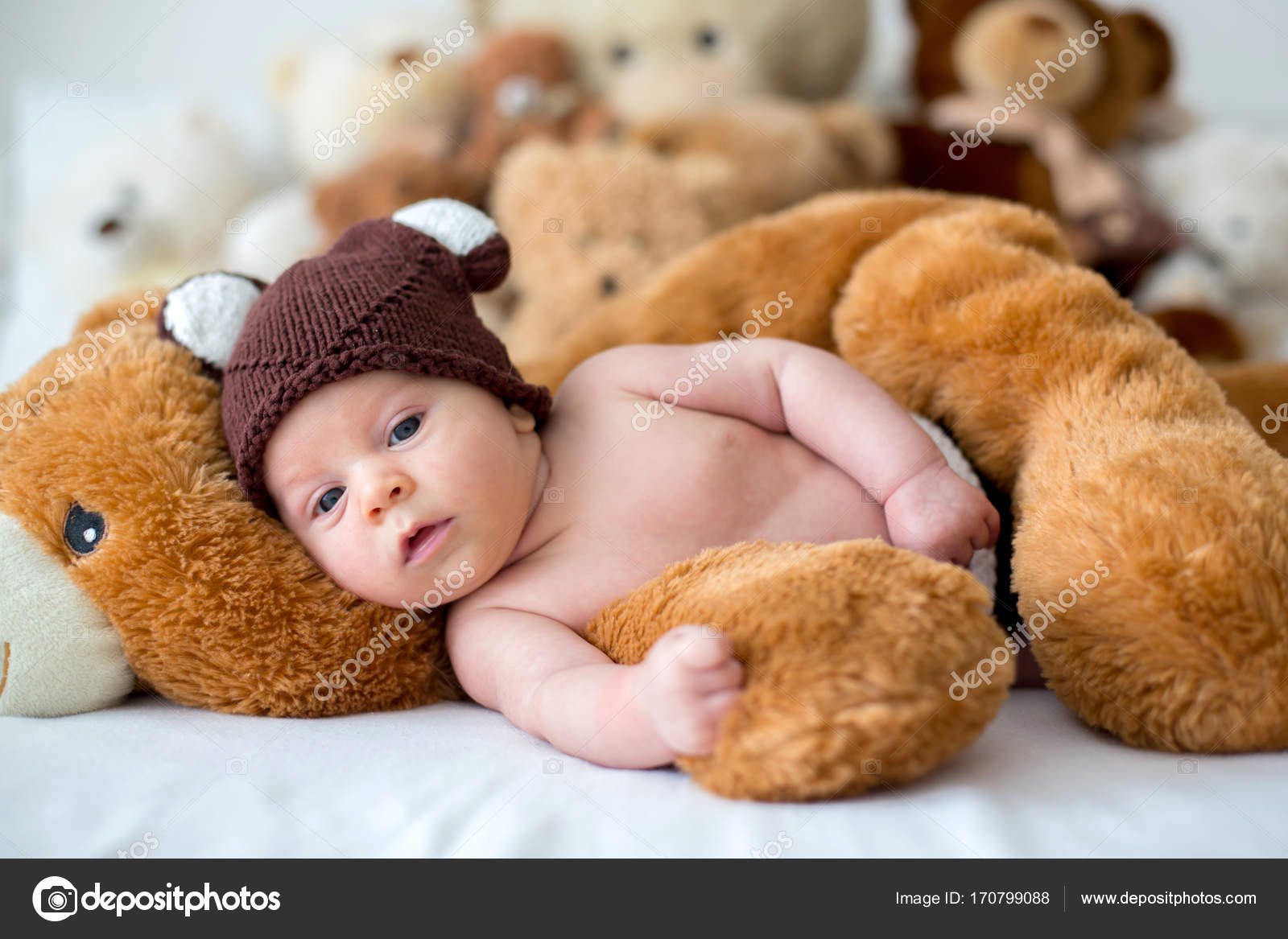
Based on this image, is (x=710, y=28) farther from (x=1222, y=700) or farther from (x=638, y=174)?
(x=1222, y=700)

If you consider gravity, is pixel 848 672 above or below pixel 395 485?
below

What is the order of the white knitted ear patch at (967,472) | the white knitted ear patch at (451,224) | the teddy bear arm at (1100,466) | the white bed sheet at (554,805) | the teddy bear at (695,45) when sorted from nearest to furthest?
the white bed sheet at (554,805), the teddy bear arm at (1100,466), the white knitted ear patch at (967,472), the white knitted ear patch at (451,224), the teddy bear at (695,45)

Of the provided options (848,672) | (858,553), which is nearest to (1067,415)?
(858,553)

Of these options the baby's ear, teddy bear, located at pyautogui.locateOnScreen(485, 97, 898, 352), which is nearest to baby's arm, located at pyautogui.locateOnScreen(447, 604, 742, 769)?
the baby's ear

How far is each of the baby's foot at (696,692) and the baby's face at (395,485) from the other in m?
0.31

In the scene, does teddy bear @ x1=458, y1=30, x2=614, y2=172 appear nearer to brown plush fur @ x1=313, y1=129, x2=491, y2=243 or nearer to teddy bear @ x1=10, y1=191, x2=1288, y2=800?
brown plush fur @ x1=313, y1=129, x2=491, y2=243

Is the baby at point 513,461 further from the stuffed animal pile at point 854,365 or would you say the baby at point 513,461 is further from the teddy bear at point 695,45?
the teddy bear at point 695,45

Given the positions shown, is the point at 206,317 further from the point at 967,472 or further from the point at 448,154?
the point at 448,154

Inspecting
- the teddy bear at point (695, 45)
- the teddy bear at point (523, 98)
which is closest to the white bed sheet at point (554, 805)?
the teddy bear at point (523, 98)

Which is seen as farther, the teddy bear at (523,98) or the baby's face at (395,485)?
the teddy bear at (523,98)

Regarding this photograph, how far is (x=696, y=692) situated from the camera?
75 centimetres

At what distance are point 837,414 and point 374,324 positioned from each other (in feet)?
1.61

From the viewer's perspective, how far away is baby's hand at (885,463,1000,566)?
0.98m

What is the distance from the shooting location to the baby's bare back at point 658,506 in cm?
104
